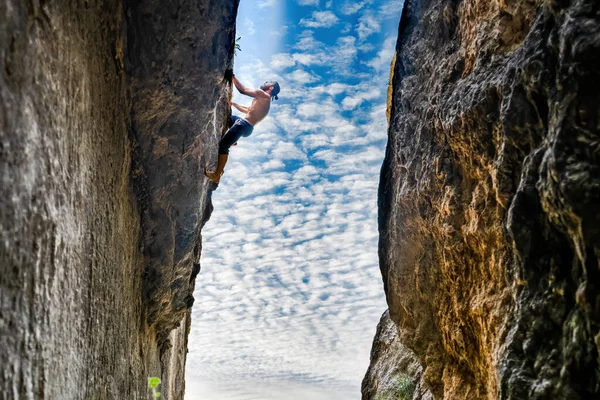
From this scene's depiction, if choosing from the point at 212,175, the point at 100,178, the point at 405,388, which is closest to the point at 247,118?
the point at 212,175

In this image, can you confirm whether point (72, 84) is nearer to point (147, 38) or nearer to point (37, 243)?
point (37, 243)

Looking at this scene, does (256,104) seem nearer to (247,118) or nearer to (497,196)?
(247,118)

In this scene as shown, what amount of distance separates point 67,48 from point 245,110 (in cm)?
541

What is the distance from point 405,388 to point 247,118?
5.70 m

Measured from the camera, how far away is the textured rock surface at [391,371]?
30.7 ft

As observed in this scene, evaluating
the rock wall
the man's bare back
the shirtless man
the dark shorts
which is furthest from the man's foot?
the man's bare back

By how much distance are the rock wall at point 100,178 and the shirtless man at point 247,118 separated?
25 centimetres

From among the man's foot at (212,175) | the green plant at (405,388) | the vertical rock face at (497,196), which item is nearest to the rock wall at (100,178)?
the man's foot at (212,175)

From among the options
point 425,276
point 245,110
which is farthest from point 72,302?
point 245,110

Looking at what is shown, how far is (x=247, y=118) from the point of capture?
332 inches

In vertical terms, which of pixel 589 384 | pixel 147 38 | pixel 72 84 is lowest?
pixel 589 384

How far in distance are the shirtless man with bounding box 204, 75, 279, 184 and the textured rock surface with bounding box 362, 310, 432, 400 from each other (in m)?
5.17

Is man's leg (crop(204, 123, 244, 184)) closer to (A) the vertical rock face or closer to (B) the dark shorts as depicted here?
(B) the dark shorts

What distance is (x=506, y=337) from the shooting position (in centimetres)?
410
